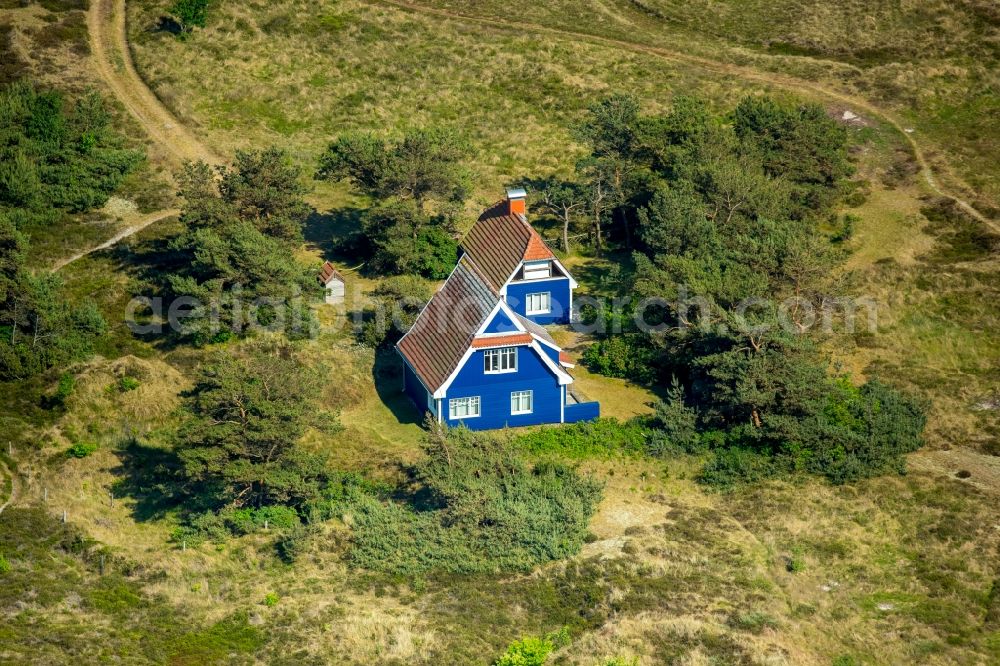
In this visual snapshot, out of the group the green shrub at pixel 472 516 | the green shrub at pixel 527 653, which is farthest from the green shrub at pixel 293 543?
the green shrub at pixel 527 653

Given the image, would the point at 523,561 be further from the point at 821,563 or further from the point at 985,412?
the point at 985,412

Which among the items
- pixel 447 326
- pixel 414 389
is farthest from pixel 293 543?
pixel 447 326

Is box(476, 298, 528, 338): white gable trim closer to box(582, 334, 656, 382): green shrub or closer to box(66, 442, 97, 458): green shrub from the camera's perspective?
box(582, 334, 656, 382): green shrub

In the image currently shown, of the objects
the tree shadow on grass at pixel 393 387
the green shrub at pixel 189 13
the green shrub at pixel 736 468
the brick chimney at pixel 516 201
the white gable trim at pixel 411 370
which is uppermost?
the green shrub at pixel 189 13

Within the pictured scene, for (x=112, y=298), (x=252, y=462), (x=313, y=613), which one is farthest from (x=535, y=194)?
(x=313, y=613)

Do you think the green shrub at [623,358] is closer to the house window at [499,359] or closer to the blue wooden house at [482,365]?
the blue wooden house at [482,365]

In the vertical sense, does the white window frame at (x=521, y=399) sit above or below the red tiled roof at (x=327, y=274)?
below

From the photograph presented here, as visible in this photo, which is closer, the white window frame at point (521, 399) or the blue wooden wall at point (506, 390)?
the blue wooden wall at point (506, 390)
